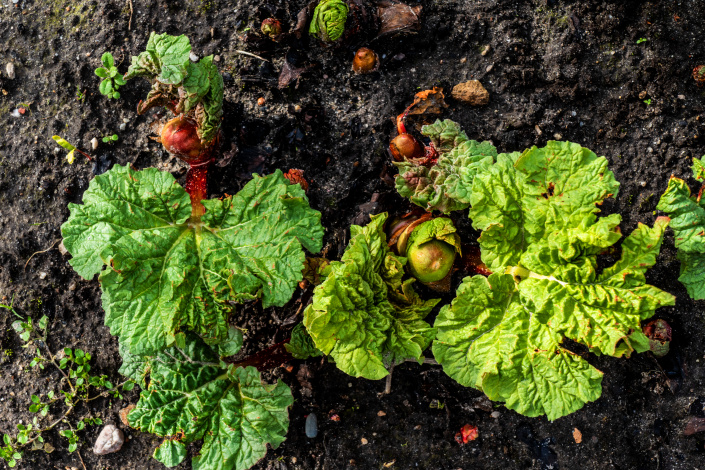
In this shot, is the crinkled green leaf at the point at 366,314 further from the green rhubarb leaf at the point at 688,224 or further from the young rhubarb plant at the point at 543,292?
the green rhubarb leaf at the point at 688,224

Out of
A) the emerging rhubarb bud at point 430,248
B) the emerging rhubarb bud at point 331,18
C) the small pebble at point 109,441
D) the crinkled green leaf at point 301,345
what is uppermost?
the emerging rhubarb bud at point 331,18

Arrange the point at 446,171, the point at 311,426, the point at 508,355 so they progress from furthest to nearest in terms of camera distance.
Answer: the point at 311,426
the point at 446,171
the point at 508,355

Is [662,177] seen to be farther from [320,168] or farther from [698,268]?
[320,168]

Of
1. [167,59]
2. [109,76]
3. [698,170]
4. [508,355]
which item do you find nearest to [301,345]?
[508,355]

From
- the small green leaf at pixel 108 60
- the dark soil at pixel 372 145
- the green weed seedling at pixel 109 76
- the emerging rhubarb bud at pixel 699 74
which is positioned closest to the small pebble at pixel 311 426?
the dark soil at pixel 372 145

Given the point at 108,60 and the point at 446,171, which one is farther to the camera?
the point at 108,60

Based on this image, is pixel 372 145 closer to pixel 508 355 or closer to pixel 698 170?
pixel 508 355
